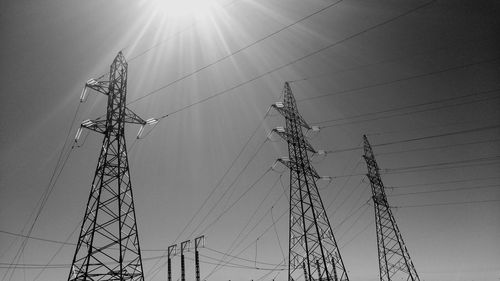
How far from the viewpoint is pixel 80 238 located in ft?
54.7

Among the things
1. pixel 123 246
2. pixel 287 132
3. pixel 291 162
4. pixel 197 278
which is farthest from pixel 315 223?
pixel 197 278

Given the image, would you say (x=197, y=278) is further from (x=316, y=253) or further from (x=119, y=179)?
(x=119, y=179)

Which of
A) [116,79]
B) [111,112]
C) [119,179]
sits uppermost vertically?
[116,79]

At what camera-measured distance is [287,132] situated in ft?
93.7

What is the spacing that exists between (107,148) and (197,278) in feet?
79.4

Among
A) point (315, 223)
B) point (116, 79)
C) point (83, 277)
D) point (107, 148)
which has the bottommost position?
point (83, 277)

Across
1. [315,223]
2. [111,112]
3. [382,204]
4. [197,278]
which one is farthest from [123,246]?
[382,204]

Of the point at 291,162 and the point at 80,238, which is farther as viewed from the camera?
the point at 291,162

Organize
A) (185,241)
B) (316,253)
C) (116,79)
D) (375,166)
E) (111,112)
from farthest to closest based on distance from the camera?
(185,241) < (375,166) < (316,253) < (116,79) < (111,112)

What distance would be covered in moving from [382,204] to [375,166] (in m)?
4.71

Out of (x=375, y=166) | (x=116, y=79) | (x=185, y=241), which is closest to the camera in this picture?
(x=116, y=79)

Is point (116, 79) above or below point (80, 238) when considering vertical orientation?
above

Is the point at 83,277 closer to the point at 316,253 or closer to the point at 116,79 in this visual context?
the point at 116,79

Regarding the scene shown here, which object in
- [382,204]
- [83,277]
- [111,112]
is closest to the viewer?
[83,277]
